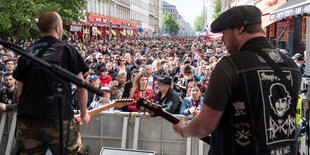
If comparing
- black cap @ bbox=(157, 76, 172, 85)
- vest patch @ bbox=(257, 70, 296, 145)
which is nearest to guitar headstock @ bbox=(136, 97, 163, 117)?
vest patch @ bbox=(257, 70, 296, 145)

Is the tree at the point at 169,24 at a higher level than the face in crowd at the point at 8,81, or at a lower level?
higher

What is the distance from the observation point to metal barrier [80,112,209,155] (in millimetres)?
5277

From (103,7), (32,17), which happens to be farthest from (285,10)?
(103,7)

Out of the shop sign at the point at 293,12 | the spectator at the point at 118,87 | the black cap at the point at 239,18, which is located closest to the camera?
the black cap at the point at 239,18

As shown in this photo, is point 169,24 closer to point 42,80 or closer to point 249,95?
point 42,80

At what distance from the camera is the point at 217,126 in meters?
2.38

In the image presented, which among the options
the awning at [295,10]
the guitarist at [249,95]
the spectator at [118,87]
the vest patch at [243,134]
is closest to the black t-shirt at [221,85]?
the guitarist at [249,95]

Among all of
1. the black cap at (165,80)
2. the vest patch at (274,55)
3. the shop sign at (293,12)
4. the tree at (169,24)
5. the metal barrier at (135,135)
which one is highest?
the tree at (169,24)

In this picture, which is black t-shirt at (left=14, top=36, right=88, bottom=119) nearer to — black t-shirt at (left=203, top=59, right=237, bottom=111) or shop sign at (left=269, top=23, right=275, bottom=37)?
black t-shirt at (left=203, top=59, right=237, bottom=111)

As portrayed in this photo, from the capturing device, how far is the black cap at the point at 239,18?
90.8 inches

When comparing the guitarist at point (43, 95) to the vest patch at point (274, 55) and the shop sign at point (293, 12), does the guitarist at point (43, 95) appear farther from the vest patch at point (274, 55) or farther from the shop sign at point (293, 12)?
the shop sign at point (293, 12)

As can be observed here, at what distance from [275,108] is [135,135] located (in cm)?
331

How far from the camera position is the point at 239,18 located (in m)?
2.30

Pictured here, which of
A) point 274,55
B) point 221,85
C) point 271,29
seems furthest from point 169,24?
point 221,85
